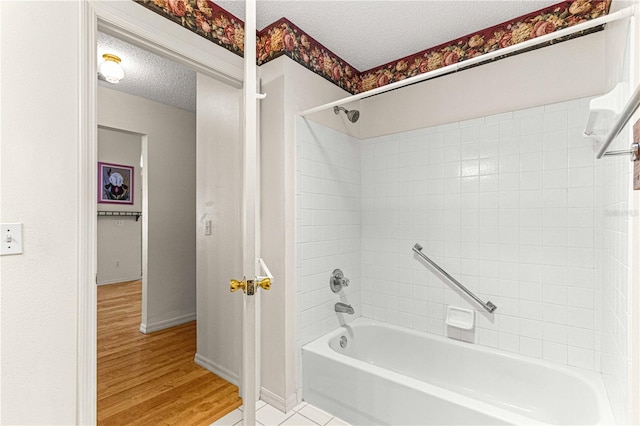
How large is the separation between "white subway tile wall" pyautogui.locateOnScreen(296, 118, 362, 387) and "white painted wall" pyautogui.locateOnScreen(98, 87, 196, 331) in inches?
77.7

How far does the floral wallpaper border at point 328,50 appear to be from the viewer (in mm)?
1722

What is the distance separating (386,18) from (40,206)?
6.68ft

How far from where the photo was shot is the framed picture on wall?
4.96 meters

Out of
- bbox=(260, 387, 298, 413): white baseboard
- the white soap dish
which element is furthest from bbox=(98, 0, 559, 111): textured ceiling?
bbox=(260, 387, 298, 413): white baseboard

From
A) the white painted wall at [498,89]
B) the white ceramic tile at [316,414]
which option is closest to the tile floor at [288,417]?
the white ceramic tile at [316,414]

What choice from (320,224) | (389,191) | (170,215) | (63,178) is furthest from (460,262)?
(170,215)

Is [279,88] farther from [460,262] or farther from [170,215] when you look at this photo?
[170,215]

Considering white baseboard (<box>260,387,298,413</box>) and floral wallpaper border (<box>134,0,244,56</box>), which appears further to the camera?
white baseboard (<box>260,387,298,413</box>)

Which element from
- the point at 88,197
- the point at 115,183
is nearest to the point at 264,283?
the point at 88,197

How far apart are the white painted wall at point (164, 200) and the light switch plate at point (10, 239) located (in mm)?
2189

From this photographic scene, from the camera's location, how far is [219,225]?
2.43 meters

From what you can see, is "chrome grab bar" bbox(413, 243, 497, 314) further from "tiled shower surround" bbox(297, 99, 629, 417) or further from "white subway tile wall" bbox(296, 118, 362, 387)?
"white subway tile wall" bbox(296, 118, 362, 387)

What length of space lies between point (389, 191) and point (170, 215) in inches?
94.8

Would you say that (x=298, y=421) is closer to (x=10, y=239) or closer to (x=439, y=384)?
(x=439, y=384)
